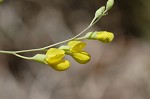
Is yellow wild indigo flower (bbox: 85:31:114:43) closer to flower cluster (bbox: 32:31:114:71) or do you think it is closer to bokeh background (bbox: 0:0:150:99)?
flower cluster (bbox: 32:31:114:71)

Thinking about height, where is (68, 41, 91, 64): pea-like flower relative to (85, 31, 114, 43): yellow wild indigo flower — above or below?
below

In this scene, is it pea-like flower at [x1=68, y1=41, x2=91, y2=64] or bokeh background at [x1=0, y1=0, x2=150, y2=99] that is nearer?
pea-like flower at [x1=68, y1=41, x2=91, y2=64]

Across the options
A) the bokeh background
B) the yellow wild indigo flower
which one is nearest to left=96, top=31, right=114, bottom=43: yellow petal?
the yellow wild indigo flower

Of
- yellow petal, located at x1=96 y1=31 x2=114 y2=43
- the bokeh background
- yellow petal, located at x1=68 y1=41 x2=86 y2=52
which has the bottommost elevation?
yellow petal, located at x1=68 y1=41 x2=86 y2=52

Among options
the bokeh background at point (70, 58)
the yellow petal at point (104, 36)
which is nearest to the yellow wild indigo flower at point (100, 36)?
the yellow petal at point (104, 36)

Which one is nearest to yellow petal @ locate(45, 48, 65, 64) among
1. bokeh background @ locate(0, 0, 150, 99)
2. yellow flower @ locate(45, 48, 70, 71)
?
yellow flower @ locate(45, 48, 70, 71)

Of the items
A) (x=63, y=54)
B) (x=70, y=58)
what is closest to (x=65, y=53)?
(x=63, y=54)

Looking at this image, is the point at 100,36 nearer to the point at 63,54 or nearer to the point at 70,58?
the point at 63,54
